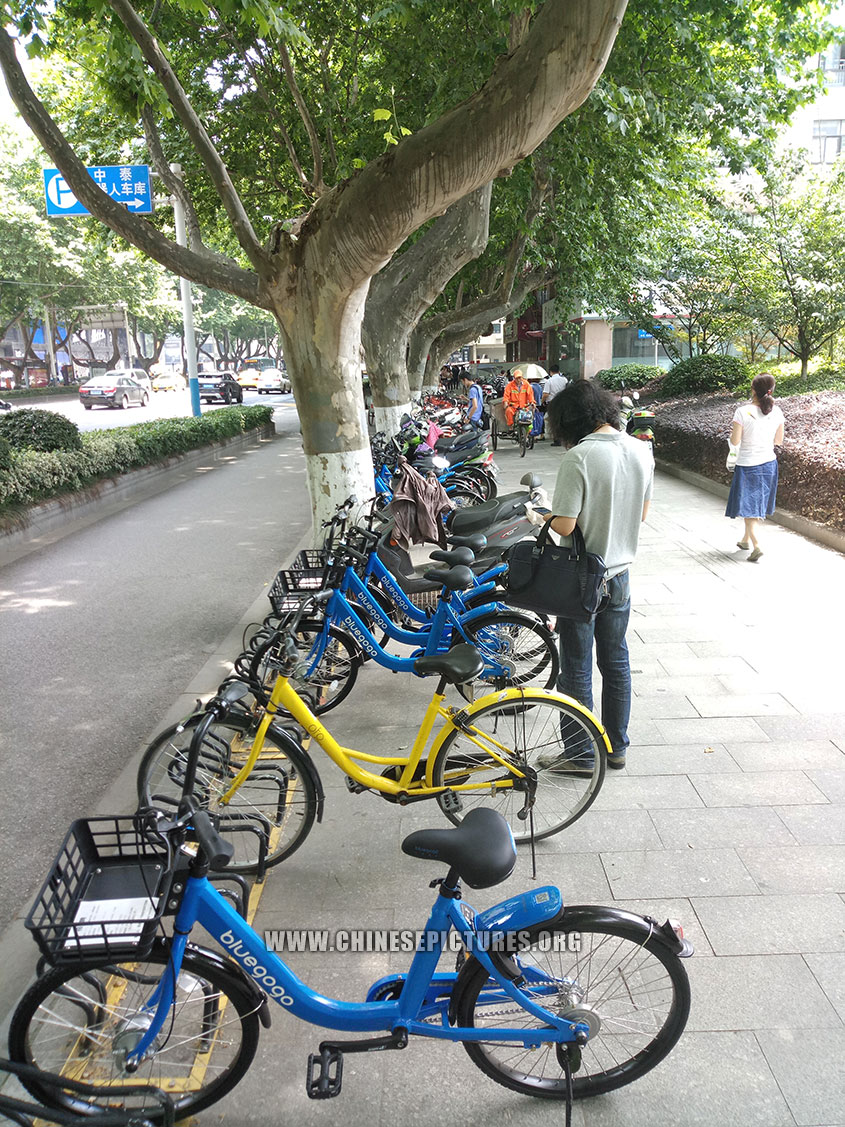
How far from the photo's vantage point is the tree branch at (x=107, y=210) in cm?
537

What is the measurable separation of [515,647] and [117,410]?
92.6ft

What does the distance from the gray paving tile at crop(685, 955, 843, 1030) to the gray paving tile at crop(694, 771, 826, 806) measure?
0.92 meters

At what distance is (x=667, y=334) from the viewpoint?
2091 cm

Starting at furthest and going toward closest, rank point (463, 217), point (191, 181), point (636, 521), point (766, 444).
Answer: point (191, 181) → point (463, 217) → point (766, 444) → point (636, 521)

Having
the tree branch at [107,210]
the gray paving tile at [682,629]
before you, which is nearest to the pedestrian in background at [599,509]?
the gray paving tile at [682,629]

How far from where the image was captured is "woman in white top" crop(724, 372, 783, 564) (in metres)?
6.91

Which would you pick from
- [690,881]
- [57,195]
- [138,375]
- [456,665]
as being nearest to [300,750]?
[456,665]

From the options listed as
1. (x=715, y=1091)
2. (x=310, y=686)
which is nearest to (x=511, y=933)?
(x=715, y=1091)

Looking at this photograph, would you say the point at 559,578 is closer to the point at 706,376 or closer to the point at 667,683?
the point at 667,683

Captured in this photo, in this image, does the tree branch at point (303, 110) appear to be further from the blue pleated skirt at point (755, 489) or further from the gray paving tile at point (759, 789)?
the gray paving tile at point (759, 789)

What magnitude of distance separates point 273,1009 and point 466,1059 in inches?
26.0

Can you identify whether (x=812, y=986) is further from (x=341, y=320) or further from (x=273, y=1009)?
(x=341, y=320)

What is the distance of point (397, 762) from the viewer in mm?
3162

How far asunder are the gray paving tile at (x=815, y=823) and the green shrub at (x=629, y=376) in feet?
63.5
